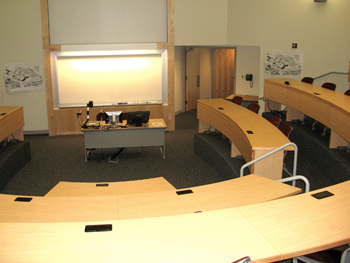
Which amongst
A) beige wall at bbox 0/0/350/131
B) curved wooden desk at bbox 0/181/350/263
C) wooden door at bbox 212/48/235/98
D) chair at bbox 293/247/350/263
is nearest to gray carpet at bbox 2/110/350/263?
beige wall at bbox 0/0/350/131

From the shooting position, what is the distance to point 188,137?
898 centimetres

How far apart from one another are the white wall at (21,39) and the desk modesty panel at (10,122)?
185cm

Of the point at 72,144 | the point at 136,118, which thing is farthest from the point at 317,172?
the point at 72,144

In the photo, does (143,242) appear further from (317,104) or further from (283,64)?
(283,64)

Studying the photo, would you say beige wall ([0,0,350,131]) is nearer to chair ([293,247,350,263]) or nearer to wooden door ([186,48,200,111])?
wooden door ([186,48,200,111])

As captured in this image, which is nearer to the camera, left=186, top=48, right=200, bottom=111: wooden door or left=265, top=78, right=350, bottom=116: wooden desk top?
left=265, top=78, right=350, bottom=116: wooden desk top

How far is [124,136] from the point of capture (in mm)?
7223

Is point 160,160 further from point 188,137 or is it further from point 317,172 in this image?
point 317,172

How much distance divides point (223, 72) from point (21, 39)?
6413 mm

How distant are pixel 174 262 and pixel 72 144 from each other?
6931 mm

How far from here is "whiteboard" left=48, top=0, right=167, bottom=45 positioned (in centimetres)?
887

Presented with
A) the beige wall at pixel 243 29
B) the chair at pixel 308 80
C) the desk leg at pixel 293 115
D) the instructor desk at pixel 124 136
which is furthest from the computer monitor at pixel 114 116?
the chair at pixel 308 80

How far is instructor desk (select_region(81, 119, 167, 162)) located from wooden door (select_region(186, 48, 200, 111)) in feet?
16.3

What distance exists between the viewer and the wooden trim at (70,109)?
8.89m
